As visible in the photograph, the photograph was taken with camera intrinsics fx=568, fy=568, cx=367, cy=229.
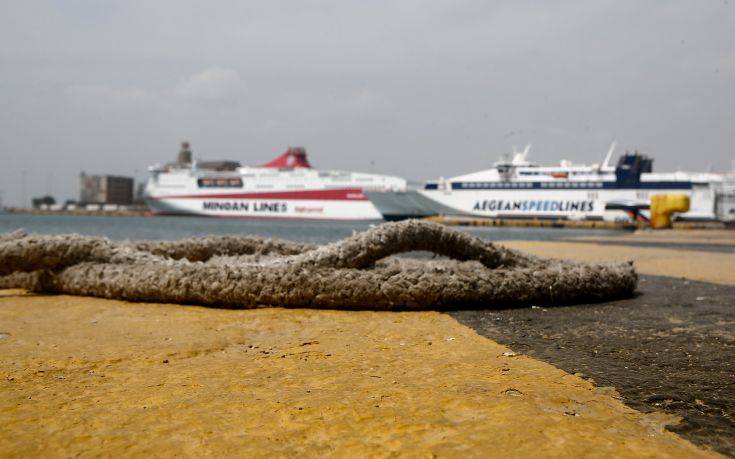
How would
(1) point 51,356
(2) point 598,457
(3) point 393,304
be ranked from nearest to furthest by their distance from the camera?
(2) point 598,457 < (1) point 51,356 < (3) point 393,304

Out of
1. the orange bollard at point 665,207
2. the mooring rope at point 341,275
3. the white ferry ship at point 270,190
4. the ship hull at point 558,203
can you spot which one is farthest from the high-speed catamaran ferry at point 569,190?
the mooring rope at point 341,275

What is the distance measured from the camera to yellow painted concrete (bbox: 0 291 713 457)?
0.94 meters

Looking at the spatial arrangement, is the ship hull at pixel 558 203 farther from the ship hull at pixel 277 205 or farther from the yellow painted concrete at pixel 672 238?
the yellow painted concrete at pixel 672 238

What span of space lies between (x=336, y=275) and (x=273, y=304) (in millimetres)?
296

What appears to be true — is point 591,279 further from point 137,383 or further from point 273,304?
point 137,383

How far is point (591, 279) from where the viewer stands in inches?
104

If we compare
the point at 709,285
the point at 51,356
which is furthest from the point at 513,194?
the point at 51,356

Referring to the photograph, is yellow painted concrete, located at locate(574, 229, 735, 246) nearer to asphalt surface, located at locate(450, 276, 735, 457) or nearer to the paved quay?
asphalt surface, located at locate(450, 276, 735, 457)

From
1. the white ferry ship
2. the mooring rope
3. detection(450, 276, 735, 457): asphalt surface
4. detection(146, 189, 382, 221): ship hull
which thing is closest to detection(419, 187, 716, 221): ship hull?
the white ferry ship

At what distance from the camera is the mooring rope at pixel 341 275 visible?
2.39m

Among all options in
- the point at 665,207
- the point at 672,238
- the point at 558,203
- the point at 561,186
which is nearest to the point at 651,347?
the point at 672,238

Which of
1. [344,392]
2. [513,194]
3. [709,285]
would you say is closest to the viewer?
[344,392]

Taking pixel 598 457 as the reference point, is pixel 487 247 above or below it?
above

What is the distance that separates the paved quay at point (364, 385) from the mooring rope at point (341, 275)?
0.20 metres
